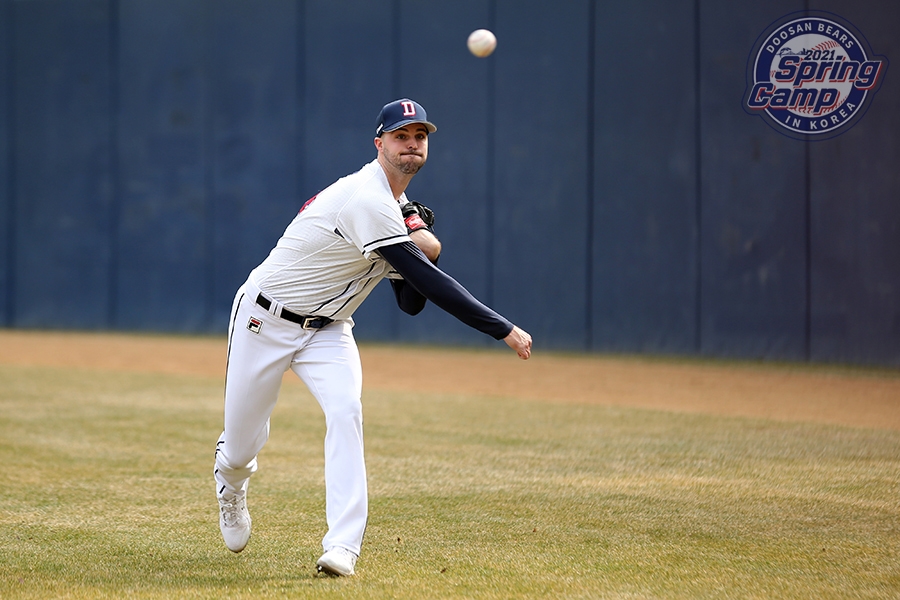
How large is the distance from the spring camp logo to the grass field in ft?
18.3

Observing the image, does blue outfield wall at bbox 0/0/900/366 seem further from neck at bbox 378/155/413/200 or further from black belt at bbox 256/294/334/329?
black belt at bbox 256/294/334/329

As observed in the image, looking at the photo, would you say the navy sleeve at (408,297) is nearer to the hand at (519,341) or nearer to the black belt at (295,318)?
the black belt at (295,318)

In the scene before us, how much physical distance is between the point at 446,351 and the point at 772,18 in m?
6.33

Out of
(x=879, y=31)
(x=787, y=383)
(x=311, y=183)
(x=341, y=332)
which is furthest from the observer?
(x=311, y=183)

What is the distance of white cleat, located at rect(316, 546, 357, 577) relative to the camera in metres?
4.16

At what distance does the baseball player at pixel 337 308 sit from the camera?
4.22 metres

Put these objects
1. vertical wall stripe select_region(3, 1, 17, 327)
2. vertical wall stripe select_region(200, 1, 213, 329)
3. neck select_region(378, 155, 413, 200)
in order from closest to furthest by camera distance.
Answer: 1. neck select_region(378, 155, 413, 200)
2. vertical wall stripe select_region(200, 1, 213, 329)
3. vertical wall stripe select_region(3, 1, 17, 327)

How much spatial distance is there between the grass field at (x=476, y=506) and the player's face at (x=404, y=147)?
172 cm

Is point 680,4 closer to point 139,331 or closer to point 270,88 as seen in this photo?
point 270,88

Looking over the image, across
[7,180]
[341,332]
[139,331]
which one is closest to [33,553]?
[341,332]

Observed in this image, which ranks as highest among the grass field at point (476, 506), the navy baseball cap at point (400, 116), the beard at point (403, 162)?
the navy baseball cap at point (400, 116)

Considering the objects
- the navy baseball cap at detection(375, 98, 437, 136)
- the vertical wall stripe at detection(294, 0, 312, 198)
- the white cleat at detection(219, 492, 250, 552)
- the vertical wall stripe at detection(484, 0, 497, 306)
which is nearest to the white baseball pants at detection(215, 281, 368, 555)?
the white cleat at detection(219, 492, 250, 552)

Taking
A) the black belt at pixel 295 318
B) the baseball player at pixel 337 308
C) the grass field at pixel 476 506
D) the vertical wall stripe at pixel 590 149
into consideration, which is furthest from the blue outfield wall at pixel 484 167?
the black belt at pixel 295 318

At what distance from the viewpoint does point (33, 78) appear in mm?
17531
